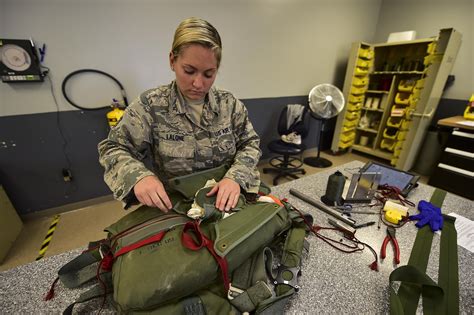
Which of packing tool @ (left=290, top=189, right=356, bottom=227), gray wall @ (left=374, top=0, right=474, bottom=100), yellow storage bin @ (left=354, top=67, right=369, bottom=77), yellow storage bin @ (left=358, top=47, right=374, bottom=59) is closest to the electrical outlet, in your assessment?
packing tool @ (left=290, top=189, right=356, bottom=227)

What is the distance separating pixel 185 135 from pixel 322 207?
692 millimetres

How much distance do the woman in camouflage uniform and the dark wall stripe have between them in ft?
4.91

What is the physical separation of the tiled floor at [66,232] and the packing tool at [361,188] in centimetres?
195

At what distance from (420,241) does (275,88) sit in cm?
250

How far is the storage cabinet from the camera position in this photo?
239 centimetres

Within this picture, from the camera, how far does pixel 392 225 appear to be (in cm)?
81

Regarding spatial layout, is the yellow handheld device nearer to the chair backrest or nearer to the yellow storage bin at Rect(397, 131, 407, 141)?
the yellow storage bin at Rect(397, 131, 407, 141)

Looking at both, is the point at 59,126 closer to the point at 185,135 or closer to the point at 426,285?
the point at 185,135

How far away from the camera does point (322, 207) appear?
891 millimetres

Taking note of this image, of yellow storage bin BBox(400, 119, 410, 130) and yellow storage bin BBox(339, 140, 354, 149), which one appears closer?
yellow storage bin BBox(400, 119, 410, 130)

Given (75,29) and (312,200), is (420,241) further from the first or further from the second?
(75,29)

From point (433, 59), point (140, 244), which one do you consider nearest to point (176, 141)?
point (140, 244)

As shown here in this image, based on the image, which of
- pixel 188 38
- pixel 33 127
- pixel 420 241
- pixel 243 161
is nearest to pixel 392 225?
pixel 420 241

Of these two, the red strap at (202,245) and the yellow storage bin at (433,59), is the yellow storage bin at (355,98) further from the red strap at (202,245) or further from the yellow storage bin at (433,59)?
the red strap at (202,245)
